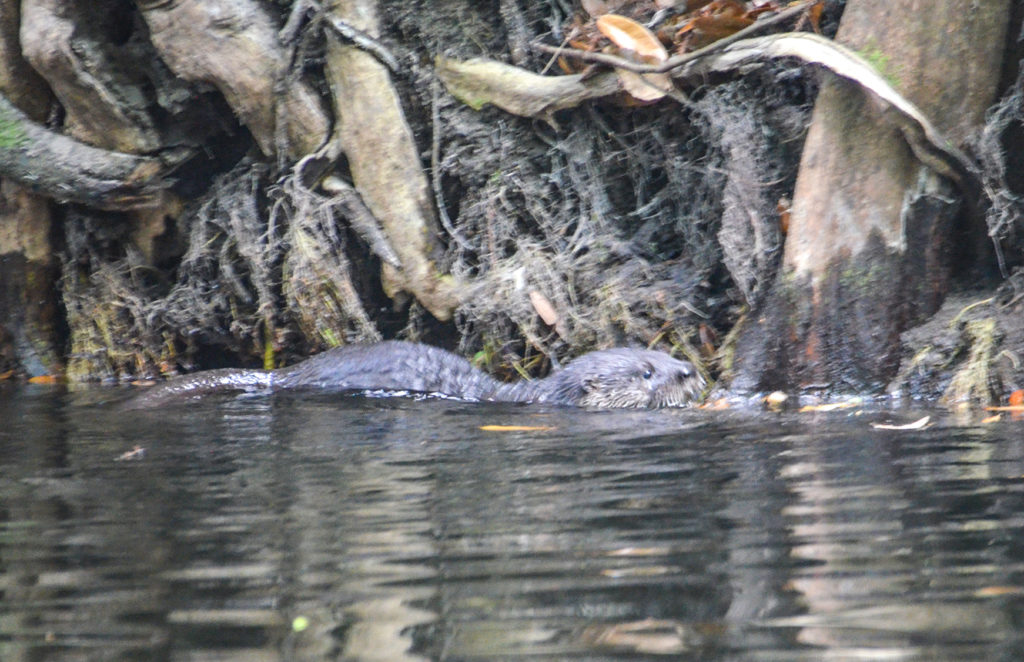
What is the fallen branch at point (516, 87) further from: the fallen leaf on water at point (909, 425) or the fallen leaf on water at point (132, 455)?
the fallen leaf on water at point (132, 455)

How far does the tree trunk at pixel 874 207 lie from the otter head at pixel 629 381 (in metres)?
0.47

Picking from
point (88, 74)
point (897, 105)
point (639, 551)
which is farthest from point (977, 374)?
point (88, 74)

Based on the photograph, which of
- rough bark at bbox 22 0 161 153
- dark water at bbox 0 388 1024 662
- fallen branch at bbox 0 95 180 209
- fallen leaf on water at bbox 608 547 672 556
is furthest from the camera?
fallen branch at bbox 0 95 180 209

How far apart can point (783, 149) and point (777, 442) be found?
2.20 metres

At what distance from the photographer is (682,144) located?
5.91 metres

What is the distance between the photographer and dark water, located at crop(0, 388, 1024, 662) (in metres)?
1.84

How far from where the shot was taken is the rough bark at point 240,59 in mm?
6164

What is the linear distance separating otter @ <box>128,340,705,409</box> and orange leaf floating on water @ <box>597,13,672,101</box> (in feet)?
3.84

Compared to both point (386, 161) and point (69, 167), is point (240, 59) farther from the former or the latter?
point (69, 167)

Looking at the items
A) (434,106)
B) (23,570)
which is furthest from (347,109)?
(23,570)

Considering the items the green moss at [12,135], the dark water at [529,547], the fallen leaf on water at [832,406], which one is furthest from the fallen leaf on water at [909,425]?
the green moss at [12,135]

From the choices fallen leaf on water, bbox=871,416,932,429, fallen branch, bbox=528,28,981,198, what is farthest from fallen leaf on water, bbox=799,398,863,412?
fallen branch, bbox=528,28,981,198

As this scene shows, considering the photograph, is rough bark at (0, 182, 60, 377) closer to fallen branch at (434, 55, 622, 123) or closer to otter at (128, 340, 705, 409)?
otter at (128, 340, 705, 409)

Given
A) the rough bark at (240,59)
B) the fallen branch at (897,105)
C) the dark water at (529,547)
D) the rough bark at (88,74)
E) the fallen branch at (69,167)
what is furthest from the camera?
the fallen branch at (69,167)
